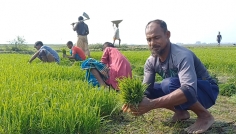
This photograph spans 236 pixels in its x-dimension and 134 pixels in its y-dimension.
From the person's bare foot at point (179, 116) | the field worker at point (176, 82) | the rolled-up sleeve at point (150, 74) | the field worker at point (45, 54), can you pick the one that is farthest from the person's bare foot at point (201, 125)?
the field worker at point (45, 54)

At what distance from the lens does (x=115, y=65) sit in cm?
409

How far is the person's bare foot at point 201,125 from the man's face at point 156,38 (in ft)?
2.37

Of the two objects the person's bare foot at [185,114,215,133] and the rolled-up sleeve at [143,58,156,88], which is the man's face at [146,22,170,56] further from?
the person's bare foot at [185,114,215,133]

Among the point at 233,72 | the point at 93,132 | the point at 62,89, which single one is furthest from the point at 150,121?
Answer: the point at 233,72

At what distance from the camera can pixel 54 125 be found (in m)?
2.06

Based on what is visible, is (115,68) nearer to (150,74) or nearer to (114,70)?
(114,70)

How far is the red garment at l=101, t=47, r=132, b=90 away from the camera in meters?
4.02

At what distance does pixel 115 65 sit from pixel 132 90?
1898 millimetres

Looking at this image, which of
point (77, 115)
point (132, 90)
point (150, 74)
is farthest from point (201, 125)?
point (77, 115)

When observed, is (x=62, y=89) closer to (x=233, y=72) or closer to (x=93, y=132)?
(x=93, y=132)

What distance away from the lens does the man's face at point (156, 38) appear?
250 cm

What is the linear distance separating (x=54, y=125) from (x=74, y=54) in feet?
18.2

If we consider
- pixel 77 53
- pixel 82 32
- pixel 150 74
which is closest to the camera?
pixel 150 74

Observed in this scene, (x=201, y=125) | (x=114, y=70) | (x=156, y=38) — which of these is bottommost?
(x=201, y=125)
